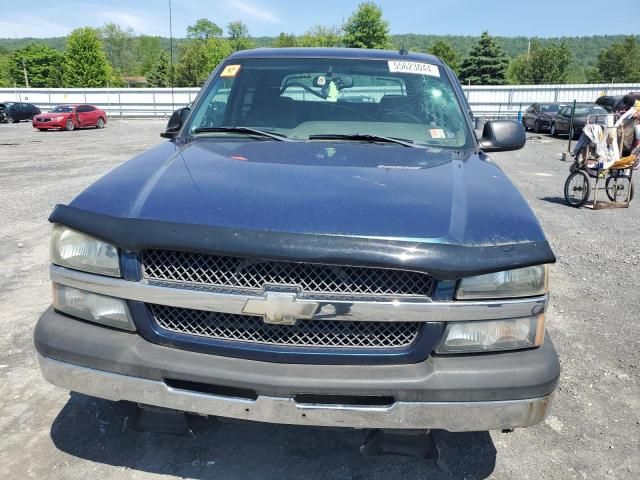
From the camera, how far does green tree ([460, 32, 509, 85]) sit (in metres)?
63.3

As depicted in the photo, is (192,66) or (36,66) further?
(36,66)

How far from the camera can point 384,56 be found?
405cm

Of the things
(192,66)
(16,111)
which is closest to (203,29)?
(192,66)

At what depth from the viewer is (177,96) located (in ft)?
130

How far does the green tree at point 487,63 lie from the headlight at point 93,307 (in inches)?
2575

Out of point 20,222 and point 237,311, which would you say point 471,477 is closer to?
point 237,311

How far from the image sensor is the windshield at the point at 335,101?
3.52 meters

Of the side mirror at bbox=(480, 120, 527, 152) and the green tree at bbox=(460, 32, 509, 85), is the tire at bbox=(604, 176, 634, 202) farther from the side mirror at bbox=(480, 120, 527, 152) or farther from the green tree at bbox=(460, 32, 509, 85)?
the green tree at bbox=(460, 32, 509, 85)

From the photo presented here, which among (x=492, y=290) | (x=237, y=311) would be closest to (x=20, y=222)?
(x=237, y=311)

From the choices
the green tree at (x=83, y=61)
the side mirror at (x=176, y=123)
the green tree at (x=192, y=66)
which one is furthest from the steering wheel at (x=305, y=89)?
the green tree at (x=83, y=61)

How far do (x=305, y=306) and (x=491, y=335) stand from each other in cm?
72

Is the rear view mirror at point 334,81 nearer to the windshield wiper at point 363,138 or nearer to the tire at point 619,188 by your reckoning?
the windshield wiper at point 363,138

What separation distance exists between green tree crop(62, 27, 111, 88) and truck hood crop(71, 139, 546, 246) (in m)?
82.0

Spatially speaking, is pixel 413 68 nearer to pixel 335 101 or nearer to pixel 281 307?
pixel 335 101
